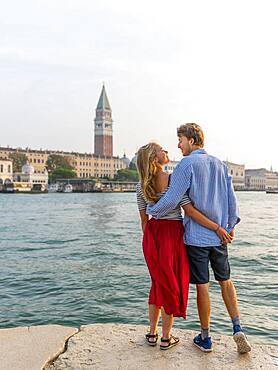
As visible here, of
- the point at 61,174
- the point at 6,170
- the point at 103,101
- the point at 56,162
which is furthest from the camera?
the point at 103,101

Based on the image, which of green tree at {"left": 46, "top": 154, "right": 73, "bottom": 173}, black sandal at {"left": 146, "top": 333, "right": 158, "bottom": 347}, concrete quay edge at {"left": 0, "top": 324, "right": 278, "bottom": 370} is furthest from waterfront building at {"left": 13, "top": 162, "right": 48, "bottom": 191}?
black sandal at {"left": 146, "top": 333, "right": 158, "bottom": 347}

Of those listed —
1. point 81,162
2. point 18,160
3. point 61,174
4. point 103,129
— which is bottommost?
point 61,174

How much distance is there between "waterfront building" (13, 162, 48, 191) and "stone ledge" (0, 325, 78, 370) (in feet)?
360

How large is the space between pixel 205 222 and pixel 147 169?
2.00 ft

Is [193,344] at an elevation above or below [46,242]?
above

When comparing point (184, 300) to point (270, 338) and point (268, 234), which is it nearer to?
point (270, 338)

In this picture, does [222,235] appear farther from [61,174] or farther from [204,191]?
[61,174]

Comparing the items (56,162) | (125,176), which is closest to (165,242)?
(56,162)

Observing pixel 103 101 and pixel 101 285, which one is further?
pixel 103 101

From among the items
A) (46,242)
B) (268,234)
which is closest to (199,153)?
(46,242)

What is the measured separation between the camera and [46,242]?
57.3 ft

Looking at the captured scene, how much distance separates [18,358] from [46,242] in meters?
14.2

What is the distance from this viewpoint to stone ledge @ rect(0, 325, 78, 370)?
343 centimetres

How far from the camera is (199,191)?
12.0ft
